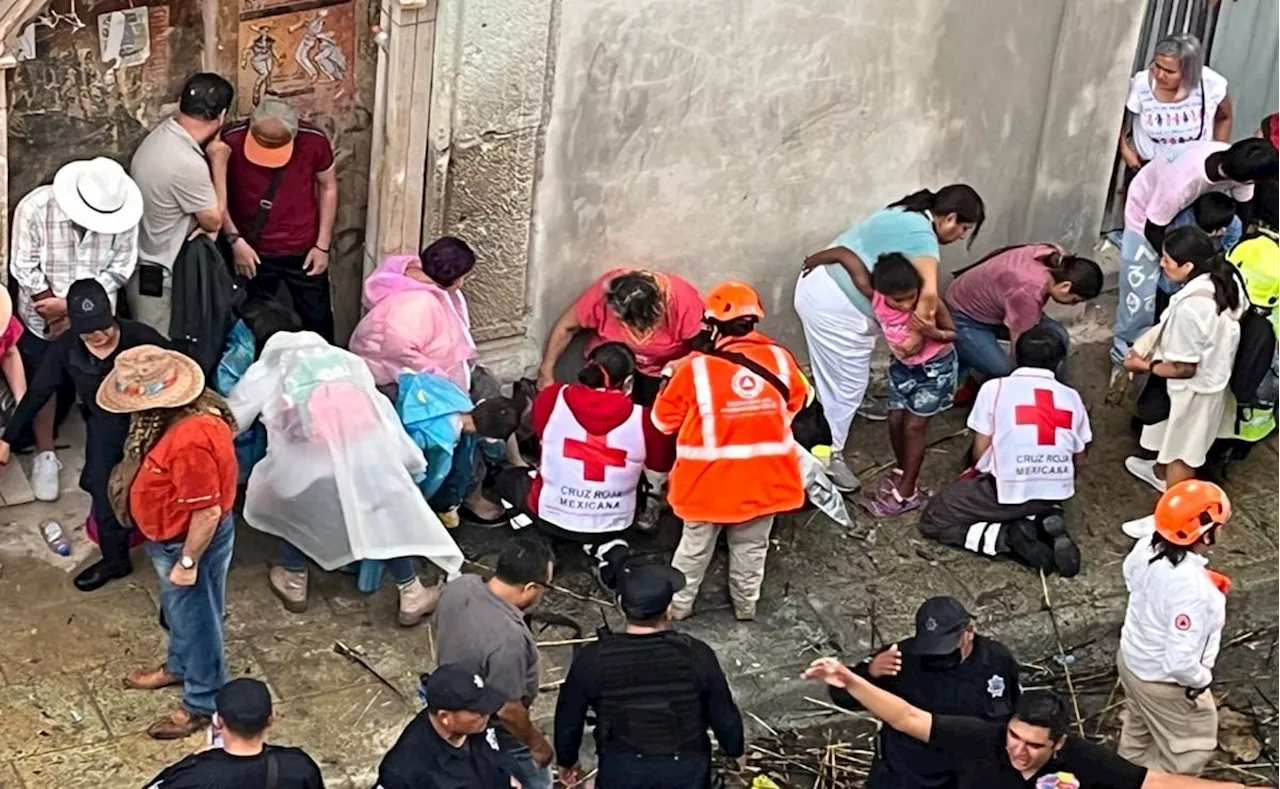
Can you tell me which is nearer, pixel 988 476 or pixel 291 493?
pixel 291 493

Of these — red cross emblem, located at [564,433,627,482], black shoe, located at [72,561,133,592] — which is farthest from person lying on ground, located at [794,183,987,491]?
black shoe, located at [72,561,133,592]

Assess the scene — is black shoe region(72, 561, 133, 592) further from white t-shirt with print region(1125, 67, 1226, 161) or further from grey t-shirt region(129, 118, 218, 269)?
white t-shirt with print region(1125, 67, 1226, 161)

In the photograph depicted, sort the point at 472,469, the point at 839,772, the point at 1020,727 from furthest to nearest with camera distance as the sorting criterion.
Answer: the point at 472,469 < the point at 839,772 < the point at 1020,727

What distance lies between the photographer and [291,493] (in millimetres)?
9047

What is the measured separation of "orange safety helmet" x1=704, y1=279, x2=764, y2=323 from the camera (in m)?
9.51

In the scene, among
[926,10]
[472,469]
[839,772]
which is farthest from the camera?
[926,10]

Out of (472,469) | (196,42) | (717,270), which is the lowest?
(472,469)

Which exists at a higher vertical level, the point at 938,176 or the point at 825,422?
the point at 938,176

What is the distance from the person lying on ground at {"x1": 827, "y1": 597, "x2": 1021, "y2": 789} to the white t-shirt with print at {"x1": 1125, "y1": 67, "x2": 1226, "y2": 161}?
4060mm

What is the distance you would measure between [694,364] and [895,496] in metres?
1.68

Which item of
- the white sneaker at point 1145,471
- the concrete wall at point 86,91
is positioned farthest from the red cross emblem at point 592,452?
the white sneaker at point 1145,471

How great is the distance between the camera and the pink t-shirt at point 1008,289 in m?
10.5

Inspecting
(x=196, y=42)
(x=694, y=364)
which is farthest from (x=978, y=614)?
(x=196, y=42)

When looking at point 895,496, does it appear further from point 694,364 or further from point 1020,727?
point 1020,727
